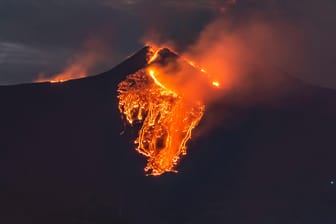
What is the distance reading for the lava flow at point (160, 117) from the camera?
32.7 meters

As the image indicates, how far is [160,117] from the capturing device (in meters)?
34.2

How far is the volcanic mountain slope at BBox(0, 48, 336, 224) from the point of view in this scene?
31.2m

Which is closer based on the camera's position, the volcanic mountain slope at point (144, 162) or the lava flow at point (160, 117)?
the volcanic mountain slope at point (144, 162)

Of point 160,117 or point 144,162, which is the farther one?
point 144,162

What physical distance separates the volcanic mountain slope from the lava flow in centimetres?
86

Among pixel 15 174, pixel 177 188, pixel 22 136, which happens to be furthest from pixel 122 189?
pixel 22 136

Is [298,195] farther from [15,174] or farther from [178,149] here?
[15,174]

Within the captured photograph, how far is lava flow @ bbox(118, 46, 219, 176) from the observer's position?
3269cm

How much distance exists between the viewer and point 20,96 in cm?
4453

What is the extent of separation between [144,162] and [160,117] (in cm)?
286

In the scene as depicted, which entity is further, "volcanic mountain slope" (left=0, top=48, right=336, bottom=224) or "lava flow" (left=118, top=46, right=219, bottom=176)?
"lava flow" (left=118, top=46, right=219, bottom=176)

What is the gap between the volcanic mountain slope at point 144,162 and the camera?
102 feet

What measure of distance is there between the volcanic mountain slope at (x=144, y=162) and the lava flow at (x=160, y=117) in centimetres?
86

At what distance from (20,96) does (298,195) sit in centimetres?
1793
